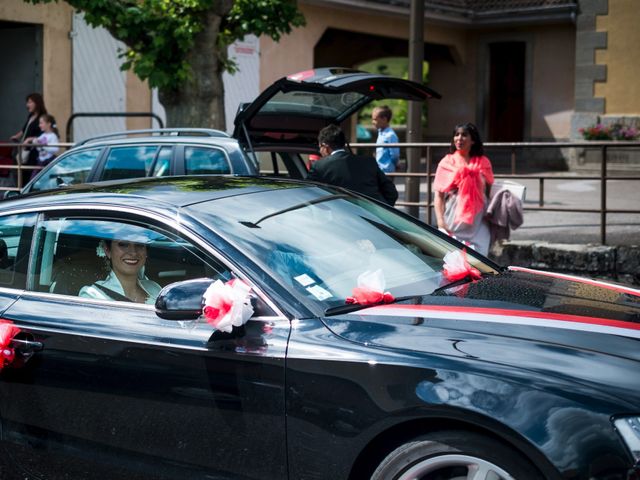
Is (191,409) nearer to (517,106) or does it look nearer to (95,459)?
(95,459)

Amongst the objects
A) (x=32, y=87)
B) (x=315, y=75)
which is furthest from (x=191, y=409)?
(x=32, y=87)

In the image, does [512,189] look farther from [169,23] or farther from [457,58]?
[457,58]

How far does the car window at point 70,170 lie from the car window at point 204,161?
100 cm

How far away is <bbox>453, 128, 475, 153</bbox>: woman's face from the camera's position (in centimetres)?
840

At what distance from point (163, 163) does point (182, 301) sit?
15.3ft

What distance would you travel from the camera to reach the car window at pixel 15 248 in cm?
420

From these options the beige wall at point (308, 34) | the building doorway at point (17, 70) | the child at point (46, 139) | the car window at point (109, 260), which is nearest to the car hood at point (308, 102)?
the car window at point (109, 260)

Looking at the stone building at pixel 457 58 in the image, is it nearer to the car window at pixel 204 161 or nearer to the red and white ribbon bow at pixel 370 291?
the car window at pixel 204 161

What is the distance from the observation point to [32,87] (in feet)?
55.2

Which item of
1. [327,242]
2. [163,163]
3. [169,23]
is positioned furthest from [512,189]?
[327,242]

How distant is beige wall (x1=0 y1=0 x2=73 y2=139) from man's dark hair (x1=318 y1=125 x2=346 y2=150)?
970 cm

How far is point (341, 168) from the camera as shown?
7820mm

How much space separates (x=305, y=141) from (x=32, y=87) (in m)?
9.74

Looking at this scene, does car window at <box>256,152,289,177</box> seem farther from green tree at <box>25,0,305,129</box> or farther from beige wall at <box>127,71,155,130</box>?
beige wall at <box>127,71,155,130</box>
